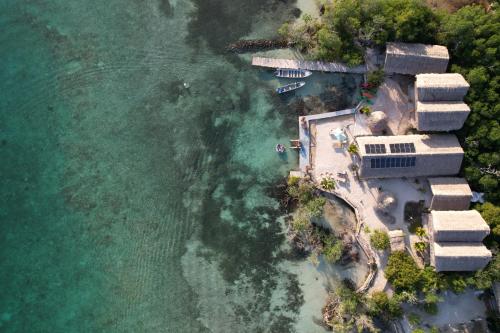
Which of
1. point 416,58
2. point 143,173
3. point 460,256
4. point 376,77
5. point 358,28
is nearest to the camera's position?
point 460,256

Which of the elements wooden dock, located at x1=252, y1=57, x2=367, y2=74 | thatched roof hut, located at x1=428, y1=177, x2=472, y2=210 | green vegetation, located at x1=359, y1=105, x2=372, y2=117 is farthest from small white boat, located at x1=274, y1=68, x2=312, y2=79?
thatched roof hut, located at x1=428, y1=177, x2=472, y2=210

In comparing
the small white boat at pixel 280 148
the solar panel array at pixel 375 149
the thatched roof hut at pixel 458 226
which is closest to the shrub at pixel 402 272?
the thatched roof hut at pixel 458 226

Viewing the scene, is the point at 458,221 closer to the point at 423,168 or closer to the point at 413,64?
the point at 423,168

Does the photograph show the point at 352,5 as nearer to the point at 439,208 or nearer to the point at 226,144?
the point at 226,144

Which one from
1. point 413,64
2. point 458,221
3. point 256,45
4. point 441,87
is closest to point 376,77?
point 413,64

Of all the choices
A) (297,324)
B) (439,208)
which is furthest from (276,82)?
(297,324)

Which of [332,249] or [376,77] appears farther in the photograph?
[376,77]

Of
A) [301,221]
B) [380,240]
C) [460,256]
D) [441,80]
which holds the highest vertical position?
[441,80]
